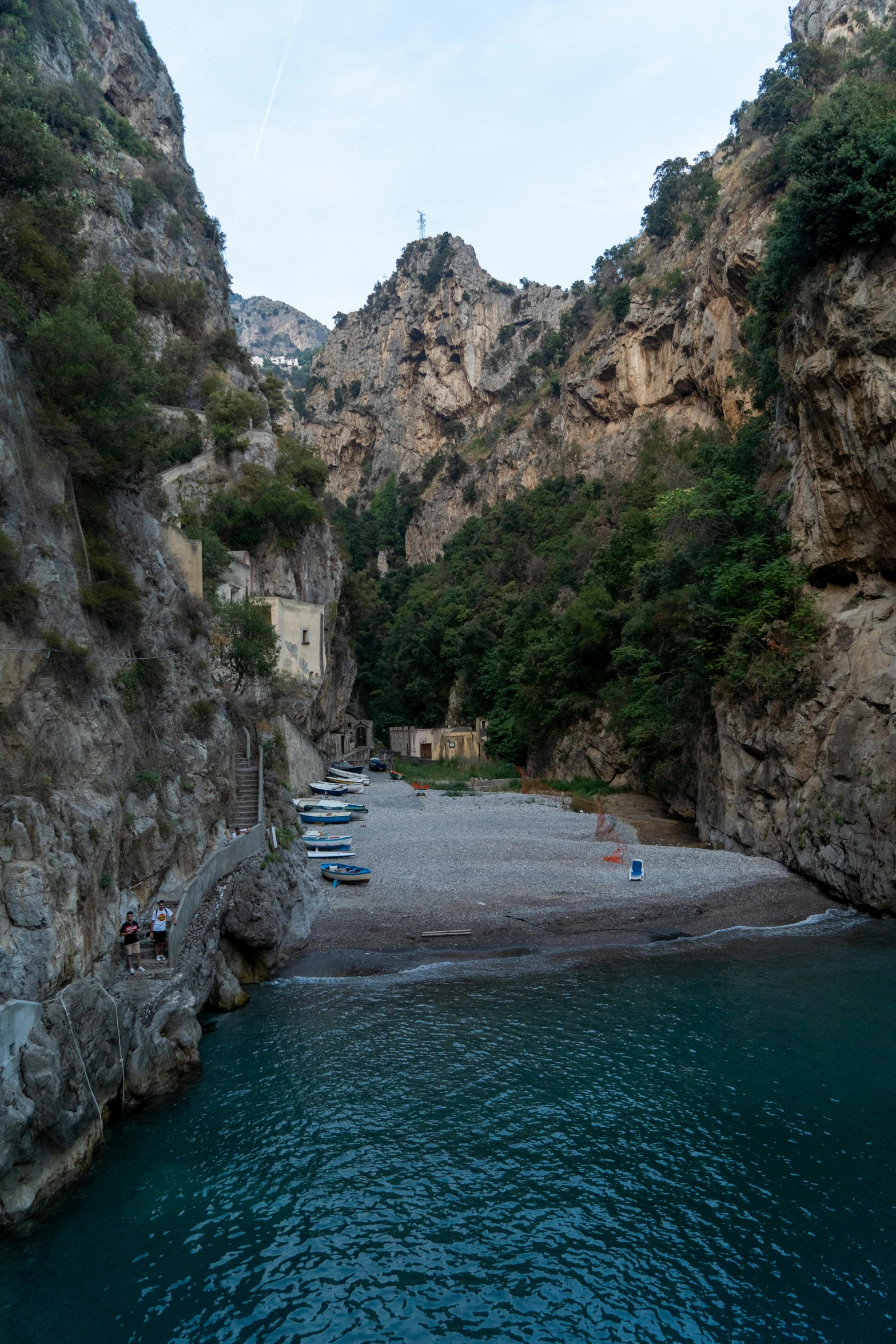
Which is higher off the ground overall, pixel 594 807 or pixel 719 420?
pixel 719 420

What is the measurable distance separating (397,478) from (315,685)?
59292 mm

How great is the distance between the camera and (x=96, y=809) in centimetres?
1230

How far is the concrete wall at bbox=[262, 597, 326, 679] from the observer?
41.2 meters

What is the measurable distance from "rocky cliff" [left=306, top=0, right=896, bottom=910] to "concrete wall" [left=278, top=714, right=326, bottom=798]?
13554mm

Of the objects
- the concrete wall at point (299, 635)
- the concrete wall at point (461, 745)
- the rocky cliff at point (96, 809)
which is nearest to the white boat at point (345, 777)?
the concrete wall at point (299, 635)

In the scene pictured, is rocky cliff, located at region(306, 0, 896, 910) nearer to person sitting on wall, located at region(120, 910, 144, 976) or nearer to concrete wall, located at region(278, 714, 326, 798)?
concrete wall, located at region(278, 714, 326, 798)

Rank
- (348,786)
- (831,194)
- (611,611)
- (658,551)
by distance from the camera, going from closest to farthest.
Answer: (831,194), (658,551), (611,611), (348,786)

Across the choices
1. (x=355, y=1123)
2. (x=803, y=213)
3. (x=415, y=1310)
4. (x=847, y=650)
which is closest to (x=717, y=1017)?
(x=355, y=1123)

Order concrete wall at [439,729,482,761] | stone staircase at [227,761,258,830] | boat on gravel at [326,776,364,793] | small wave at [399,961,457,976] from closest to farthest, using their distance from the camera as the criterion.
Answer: small wave at [399,961,457,976] < stone staircase at [227,761,258,830] < boat on gravel at [326,776,364,793] < concrete wall at [439,729,482,761]

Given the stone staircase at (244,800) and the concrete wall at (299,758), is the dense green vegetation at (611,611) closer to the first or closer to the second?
the concrete wall at (299,758)

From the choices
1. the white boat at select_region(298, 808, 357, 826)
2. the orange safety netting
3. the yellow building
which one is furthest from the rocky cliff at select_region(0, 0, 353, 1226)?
the yellow building

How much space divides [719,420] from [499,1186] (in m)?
46.4

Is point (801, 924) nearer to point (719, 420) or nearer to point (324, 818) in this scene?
point (324, 818)

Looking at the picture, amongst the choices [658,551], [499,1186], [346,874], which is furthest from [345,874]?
[658,551]
